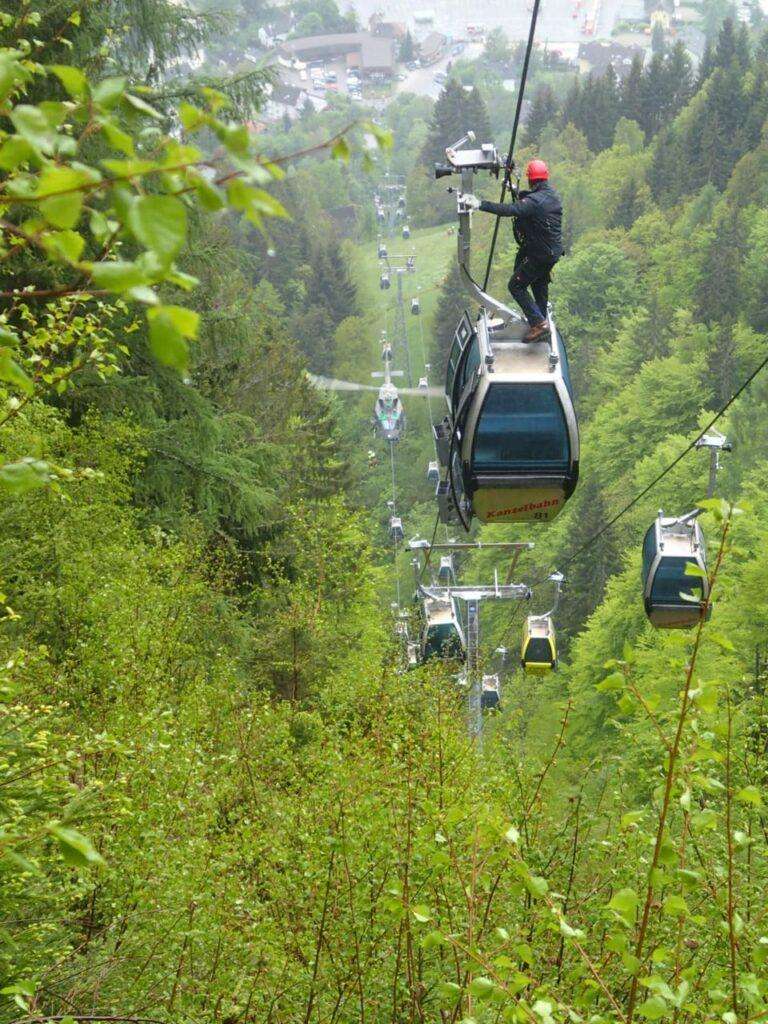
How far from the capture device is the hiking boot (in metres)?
9.85

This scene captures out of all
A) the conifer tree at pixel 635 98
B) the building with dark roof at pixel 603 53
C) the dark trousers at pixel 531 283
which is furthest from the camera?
the building with dark roof at pixel 603 53

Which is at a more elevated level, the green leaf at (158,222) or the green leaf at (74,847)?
the green leaf at (158,222)

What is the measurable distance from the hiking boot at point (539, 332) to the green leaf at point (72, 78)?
8.06 meters

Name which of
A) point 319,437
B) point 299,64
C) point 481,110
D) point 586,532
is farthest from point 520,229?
point 299,64

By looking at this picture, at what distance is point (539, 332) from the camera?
32.3 feet

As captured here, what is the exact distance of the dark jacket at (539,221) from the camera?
9.31 metres

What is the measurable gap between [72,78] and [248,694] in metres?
12.4

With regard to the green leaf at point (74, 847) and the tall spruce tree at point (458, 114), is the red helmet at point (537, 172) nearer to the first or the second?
the green leaf at point (74, 847)

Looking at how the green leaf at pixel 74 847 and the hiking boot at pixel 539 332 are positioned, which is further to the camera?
the hiking boot at pixel 539 332

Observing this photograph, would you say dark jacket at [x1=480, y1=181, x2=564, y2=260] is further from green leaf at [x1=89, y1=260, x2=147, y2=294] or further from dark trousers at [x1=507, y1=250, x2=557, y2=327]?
green leaf at [x1=89, y1=260, x2=147, y2=294]

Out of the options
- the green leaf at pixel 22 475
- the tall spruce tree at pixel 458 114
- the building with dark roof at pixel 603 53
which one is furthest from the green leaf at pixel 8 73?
the building with dark roof at pixel 603 53

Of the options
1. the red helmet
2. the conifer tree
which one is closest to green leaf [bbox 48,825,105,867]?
the red helmet

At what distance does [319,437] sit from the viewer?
33.0 m

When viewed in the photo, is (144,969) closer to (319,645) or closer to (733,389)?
(319,645)
